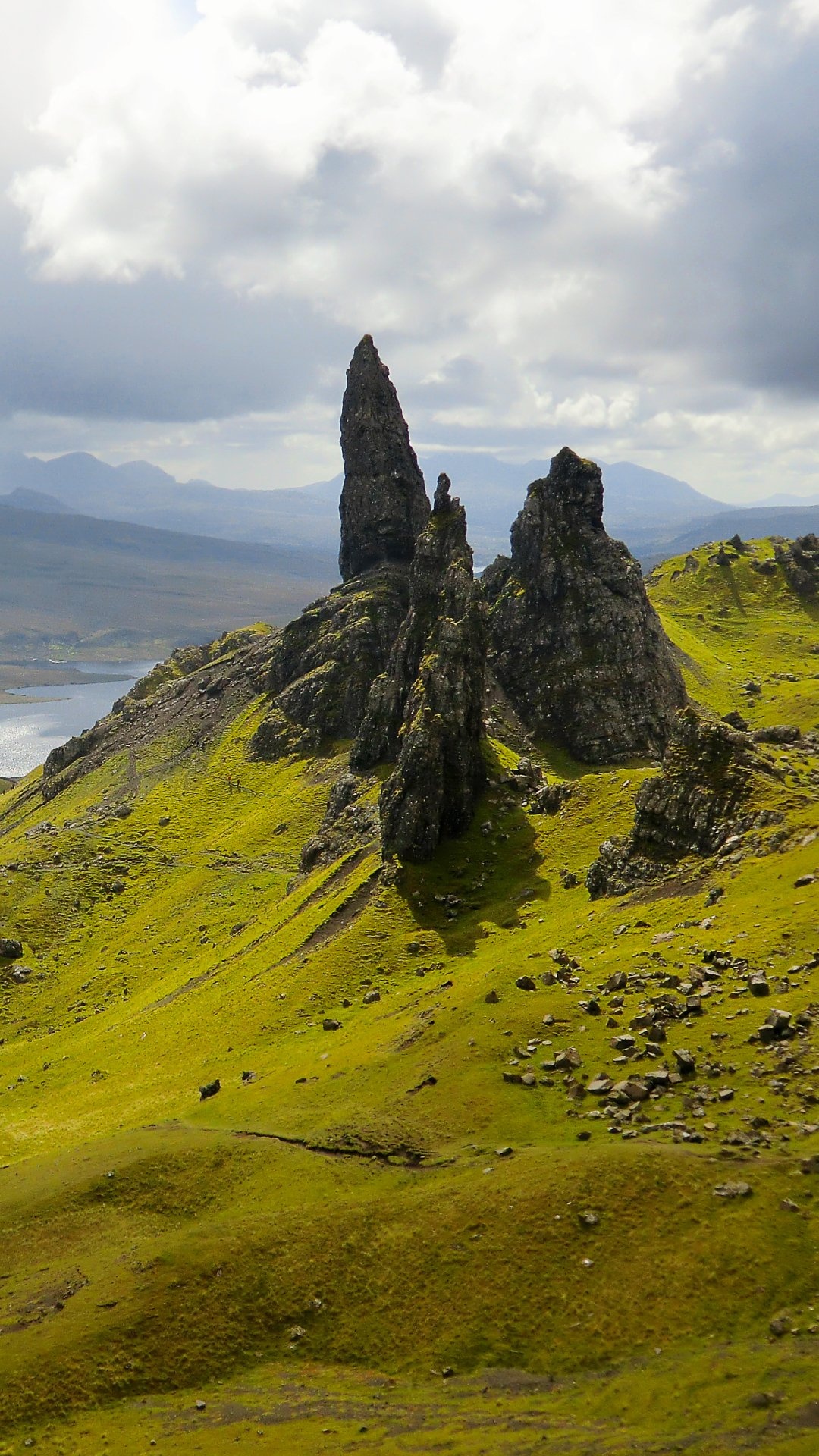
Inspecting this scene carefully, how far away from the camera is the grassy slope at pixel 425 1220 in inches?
1542

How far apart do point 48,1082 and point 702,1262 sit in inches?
3151

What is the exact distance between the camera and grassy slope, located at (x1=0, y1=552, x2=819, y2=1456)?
3916 centimetres

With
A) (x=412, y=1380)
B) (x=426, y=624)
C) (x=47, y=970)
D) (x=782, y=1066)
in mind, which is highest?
(x=426, y=624)

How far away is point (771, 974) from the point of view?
59062mm

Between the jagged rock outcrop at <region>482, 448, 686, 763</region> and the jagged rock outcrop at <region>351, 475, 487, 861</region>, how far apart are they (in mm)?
26469

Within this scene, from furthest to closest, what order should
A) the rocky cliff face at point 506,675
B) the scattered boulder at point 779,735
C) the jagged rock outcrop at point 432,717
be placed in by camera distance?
the rocky cliff face at point 506,675 → the jagged rock outcrop at point 432,717 → the scattered boulder at point 779,735

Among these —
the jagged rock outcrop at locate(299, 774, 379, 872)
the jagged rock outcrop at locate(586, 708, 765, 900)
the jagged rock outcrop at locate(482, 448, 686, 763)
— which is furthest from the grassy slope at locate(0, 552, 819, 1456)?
the jagged rock outcrop at locate(482, 448, 686, 763)

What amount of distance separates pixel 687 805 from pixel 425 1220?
48.9 meters

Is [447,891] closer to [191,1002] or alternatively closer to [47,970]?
[191,1002]

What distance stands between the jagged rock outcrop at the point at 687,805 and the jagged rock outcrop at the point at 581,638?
76.4 metres

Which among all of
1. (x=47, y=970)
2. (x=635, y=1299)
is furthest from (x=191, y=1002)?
(x=635, y=1299)

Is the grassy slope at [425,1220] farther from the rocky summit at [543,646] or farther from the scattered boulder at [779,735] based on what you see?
the rocky summit at [543,646]

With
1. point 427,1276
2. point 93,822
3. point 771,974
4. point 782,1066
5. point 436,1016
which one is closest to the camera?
point 427,1276

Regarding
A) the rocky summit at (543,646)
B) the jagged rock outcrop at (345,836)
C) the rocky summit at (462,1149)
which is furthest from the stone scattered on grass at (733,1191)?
the rocky summit at (543,646)
